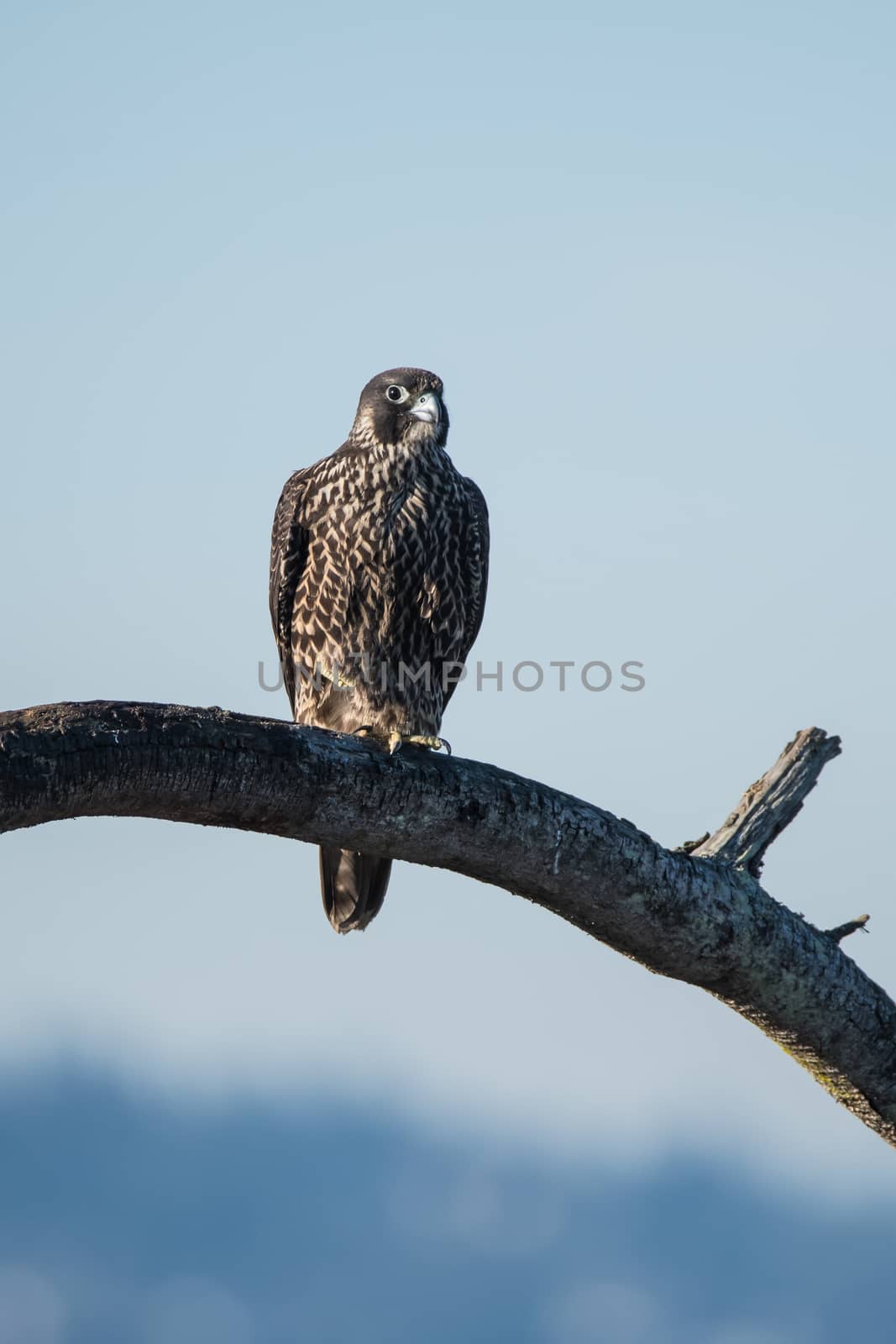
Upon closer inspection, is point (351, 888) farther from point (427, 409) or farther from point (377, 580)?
point (427, 409)

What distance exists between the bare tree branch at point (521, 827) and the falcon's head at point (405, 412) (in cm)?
228

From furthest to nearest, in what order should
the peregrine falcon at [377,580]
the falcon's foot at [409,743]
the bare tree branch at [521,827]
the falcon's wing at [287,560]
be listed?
the falcon's wing at [287,560] < the peregrine falcon at [377,580] < the falcon's foot at [409,743] < the bare tree branch at [521,827]

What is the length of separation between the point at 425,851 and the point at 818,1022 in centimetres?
141

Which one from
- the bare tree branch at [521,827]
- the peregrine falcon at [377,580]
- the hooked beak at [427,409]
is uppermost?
the hooked beak at [427,409]

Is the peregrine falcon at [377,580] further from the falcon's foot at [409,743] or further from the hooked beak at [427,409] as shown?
the falcon's foot at [409,743]

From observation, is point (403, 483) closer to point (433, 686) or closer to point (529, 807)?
point (433, 686)

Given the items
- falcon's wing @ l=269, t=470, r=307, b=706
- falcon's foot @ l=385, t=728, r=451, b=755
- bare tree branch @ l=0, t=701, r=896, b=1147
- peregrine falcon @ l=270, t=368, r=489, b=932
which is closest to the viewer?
bare tree branch @ l=0, t=701, r=896, b=1147

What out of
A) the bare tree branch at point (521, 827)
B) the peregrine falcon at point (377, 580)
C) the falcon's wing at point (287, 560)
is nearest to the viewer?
the bare tree branch at point (521, 827)

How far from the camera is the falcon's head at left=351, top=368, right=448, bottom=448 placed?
6.27 meters

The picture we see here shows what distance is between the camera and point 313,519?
6219mm

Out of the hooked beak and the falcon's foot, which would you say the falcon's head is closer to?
the hooked beak

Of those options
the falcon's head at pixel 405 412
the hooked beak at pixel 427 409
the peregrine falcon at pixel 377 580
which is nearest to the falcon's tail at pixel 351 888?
the peregrine falcon at pixel 377 580

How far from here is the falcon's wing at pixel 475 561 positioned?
20.8 feet

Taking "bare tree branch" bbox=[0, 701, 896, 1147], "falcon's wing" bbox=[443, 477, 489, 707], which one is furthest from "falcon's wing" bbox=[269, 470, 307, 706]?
"bare tree branch" bbox=[0, 701, 896, 1147]
